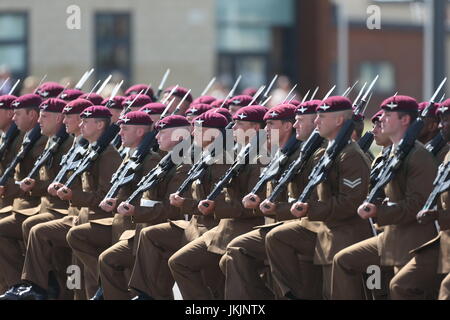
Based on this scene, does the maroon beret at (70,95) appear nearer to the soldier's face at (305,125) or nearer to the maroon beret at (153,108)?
the maroon beret at (153,108)

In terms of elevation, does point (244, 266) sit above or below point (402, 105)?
below

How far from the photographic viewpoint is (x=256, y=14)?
35219 millimetres

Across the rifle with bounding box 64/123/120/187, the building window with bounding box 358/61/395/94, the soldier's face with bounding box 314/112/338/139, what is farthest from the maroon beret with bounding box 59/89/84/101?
the building window with bounding box 358/61/395/94

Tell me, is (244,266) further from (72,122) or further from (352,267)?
(72,122)

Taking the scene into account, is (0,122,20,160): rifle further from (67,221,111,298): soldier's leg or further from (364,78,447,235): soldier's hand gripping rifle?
(364,78,447,235): soldier's hand gripping rifle

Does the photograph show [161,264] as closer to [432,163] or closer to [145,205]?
[145,205]

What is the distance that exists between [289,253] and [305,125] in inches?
36.8

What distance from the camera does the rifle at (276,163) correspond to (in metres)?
10.5

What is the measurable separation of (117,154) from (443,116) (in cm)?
313

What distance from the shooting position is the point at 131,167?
11.5m

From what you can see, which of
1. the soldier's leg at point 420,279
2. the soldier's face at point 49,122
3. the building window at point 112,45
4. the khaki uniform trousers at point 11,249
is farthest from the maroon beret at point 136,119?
the building window at point 112,45

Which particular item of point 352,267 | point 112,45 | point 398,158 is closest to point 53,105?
point 352,267

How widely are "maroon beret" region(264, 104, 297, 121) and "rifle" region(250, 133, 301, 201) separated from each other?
18cm
